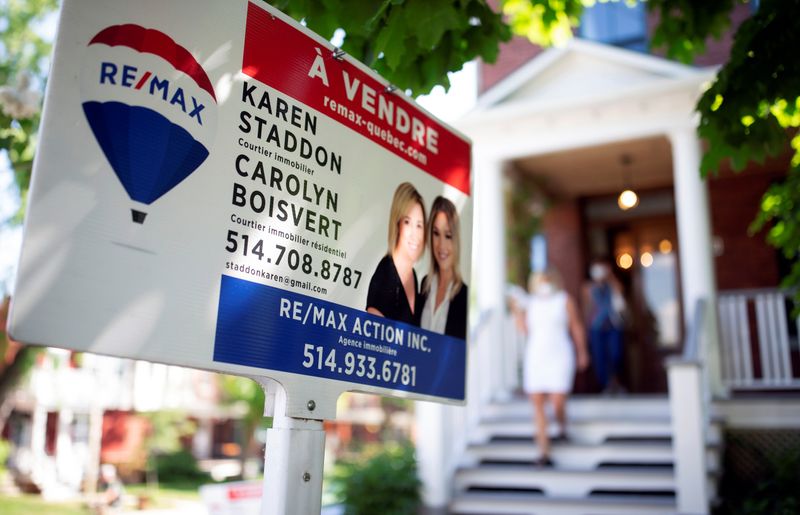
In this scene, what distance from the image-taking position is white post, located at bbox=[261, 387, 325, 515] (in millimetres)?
1655

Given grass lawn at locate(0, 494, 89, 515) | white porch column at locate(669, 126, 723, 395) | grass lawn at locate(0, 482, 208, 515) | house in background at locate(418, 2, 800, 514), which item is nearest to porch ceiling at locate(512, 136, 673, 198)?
house in background at locate(418, 2, 800, 514)

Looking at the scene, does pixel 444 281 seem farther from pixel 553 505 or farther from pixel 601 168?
pixel 601 168

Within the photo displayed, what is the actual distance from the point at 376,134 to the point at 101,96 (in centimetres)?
83

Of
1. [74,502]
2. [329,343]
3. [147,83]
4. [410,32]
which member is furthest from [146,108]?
[74,502]

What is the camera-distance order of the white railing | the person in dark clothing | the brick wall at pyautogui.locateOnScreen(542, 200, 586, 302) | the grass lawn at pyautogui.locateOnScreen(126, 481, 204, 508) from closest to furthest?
the white railing → the person in dark clothing → the brick wall at pyautogui.locateOnScreen(542, 200, 586, 302) → the grass lawn at pyautogui.locateOnScreen(126, 481, 204, 508)

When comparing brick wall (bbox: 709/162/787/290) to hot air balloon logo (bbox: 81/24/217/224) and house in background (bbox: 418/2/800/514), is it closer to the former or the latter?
house in background (bbox: 418/2/800/514)

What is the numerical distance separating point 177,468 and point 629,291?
53.1 feet

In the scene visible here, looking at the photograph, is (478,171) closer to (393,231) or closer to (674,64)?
(674,64)

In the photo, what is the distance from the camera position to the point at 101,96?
1.39 m

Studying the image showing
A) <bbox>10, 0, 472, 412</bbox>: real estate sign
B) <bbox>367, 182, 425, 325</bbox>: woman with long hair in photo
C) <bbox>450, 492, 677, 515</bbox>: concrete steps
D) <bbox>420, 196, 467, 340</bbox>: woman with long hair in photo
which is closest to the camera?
<bbox>10, 0, 472, 412</bbox>: real estate sign

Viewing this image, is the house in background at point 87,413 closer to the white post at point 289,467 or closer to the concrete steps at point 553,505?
the concrete steps at point 553,505

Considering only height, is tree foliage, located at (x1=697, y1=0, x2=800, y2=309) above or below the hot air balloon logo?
above

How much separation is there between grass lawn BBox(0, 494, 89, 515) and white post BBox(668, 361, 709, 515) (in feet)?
39.7

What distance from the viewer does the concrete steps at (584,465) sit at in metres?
6.53
